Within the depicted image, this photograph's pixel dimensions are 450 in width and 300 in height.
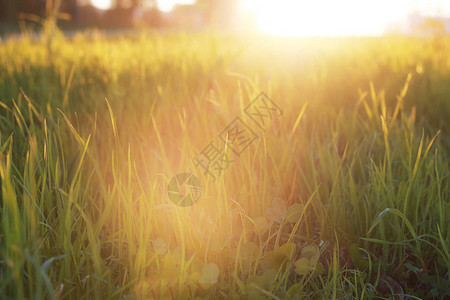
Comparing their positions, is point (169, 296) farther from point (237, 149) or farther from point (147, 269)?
point (237, 149)

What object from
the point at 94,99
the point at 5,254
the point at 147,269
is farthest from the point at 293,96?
the point at 5,254

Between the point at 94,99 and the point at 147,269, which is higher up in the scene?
the point at 94,99

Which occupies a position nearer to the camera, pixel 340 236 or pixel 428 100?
pixel 340 236

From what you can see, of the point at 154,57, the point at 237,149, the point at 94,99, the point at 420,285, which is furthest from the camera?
the point at 154,57

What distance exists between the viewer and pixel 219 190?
0.89 m

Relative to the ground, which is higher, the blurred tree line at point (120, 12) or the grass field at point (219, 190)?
the blurred tree line at point (120, 12)

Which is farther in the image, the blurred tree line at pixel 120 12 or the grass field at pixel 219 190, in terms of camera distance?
the blurred tree line at pixel 120 12

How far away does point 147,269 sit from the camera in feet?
2.69

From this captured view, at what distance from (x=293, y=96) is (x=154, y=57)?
1.32 m

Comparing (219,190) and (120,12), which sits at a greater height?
(120,12)

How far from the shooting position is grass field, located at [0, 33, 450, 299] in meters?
0.75

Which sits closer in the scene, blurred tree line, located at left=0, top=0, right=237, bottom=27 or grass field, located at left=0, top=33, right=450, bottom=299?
grass field, located at left=0, top=33, right=450, bottom=299

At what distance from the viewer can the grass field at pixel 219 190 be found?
75 cm

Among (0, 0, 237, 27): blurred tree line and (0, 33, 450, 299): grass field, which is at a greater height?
(0, 0, 237, 27): blurred tree line
